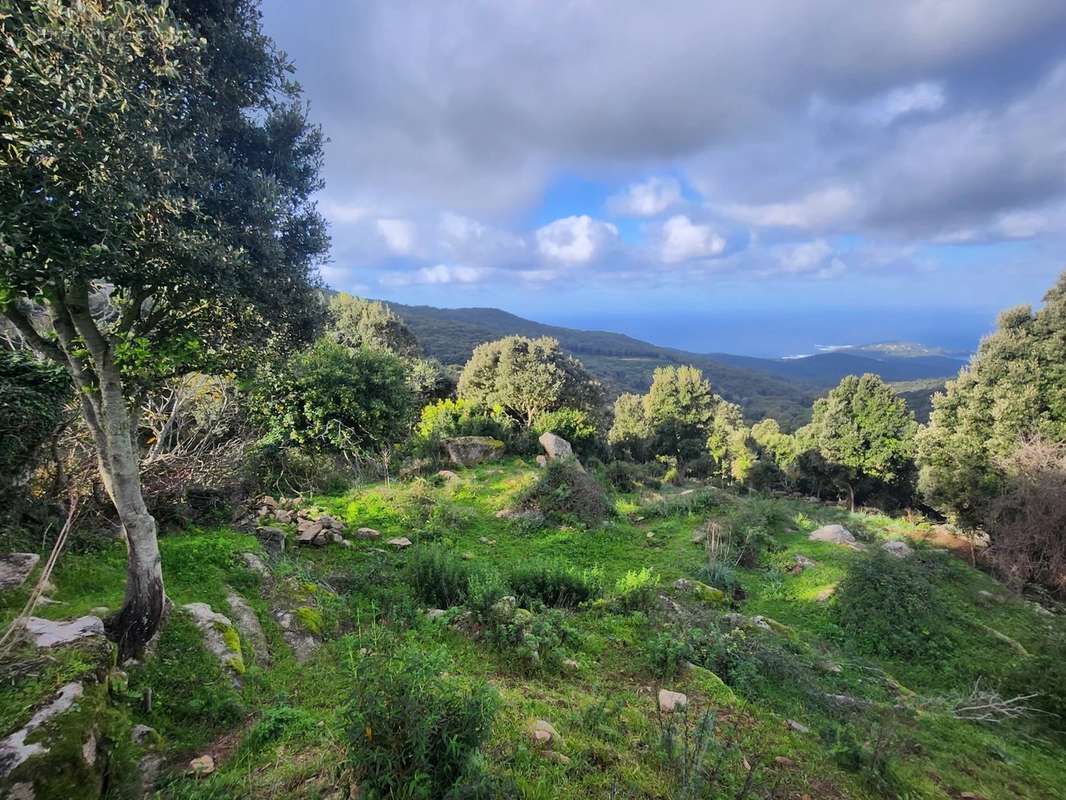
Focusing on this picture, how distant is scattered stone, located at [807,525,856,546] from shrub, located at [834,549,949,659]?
11.0 ft

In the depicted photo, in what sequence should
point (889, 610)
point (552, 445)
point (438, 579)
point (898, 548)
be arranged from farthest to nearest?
point (552, 445), point (898, 548), point (889, 610), point (438, 579)

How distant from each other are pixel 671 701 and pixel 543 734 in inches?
61.6

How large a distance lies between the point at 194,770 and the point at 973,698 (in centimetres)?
831

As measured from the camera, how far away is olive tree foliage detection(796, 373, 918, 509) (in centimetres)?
2342

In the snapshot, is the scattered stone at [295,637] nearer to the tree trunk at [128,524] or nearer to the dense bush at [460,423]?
the tree trunk at [128,524]

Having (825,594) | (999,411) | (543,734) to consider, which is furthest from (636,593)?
(999,411)

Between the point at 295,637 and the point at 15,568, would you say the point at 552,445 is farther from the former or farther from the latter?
the point at 15,568

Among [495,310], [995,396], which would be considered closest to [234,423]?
[995,396]

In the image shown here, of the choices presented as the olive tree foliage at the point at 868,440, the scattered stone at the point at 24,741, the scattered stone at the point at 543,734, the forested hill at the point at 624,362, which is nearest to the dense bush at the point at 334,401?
the scattered stone at the point at 24,741

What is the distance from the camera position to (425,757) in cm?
249

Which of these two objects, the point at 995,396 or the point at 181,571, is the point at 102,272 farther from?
the point at 995,396

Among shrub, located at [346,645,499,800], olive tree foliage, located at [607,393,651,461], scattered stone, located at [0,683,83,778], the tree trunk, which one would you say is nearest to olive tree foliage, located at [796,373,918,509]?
olive tree foliage, located at [607,393,651,461]

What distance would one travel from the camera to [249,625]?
4.86m

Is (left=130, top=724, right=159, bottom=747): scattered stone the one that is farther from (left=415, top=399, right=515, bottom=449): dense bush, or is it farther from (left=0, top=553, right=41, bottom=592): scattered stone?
(left=415, top=399, right=515, bottom=449): dense bush
